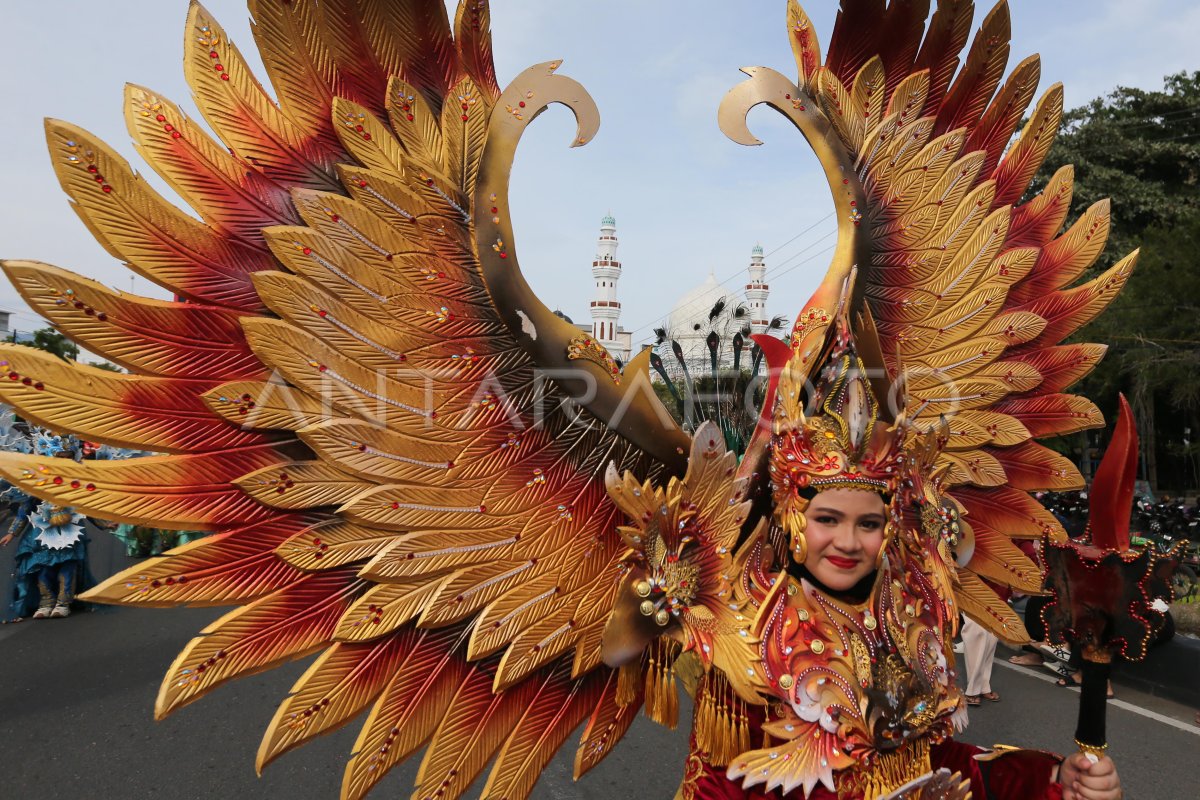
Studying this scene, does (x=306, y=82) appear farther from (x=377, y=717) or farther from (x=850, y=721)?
(x=850, y=721)

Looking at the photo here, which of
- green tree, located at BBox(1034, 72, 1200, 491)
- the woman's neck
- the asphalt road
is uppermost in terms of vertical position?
green tree, located at BBox(1034, 72, 1200, 491)

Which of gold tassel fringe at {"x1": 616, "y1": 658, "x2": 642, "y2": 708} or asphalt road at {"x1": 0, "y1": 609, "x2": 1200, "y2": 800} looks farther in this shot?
asphalt road at {"x1": 0, "y1": 609, "x2": 1200, "y2": 800}

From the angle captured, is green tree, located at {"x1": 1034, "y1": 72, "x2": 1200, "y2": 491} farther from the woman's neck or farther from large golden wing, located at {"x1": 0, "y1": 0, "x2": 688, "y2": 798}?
large golden wing, located at {"x1": 0, "y1": 0, "x2": 688, "y2": 798}

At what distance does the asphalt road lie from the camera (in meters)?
3.41

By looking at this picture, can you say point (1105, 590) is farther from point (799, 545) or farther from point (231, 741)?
point (231, 741)

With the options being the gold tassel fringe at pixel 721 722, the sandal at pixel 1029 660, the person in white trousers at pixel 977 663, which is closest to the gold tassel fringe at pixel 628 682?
the gold tassel fringe at pixel 721 722

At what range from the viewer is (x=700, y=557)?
1633mm

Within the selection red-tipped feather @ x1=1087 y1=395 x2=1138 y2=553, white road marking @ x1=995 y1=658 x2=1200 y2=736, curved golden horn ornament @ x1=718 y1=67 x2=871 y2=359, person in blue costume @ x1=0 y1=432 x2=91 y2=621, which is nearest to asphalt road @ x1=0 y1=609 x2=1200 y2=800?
white road marking @ x1=995 y1=658 x2=1200 y2=736

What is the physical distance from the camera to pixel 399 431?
152 centimetres

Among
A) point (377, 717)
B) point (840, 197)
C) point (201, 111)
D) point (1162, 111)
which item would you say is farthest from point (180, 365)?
point (1162, 111)

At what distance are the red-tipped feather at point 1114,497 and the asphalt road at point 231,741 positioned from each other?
2527mm

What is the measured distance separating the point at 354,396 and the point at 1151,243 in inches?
532

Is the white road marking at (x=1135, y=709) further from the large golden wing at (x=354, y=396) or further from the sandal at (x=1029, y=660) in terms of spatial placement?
the large golden wing at (x=354, y=396)

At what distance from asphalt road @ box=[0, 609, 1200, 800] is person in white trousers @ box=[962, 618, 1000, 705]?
9 centimetres
